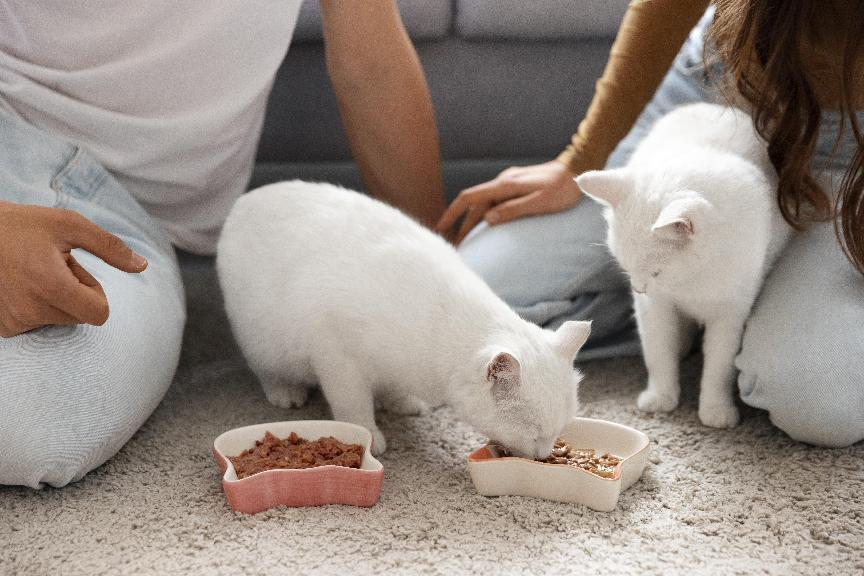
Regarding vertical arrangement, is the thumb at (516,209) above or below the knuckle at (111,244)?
below

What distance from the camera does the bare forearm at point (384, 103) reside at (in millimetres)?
1485

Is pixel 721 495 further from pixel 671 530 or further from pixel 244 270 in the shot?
pixel 244 270

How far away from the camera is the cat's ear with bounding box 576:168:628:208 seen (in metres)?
1.17

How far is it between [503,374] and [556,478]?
141 mm

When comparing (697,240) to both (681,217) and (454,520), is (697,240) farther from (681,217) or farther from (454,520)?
(454,520)

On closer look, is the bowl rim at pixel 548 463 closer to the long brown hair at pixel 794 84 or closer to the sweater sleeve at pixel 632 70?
the long brown hair at pixel 794 84

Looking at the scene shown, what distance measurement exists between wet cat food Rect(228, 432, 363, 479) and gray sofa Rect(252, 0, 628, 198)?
36.9 inches

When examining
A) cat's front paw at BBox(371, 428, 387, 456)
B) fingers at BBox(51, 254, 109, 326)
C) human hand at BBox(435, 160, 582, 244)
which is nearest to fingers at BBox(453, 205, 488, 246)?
human hand at BBox(435, 160, 582, 244)

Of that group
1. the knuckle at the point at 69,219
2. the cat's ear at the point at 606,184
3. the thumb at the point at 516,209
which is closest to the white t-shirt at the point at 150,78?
the knuckle at the point at 69,219

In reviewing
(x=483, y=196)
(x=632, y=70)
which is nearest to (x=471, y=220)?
(x=483, y=196)

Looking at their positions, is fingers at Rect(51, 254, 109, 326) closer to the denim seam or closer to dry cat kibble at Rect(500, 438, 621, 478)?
the denim seam

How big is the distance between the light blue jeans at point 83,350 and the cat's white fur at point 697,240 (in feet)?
2.03

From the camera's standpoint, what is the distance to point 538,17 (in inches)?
71.4

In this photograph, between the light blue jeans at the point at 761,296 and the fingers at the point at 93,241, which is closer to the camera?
the fingers at the point at 93,241
